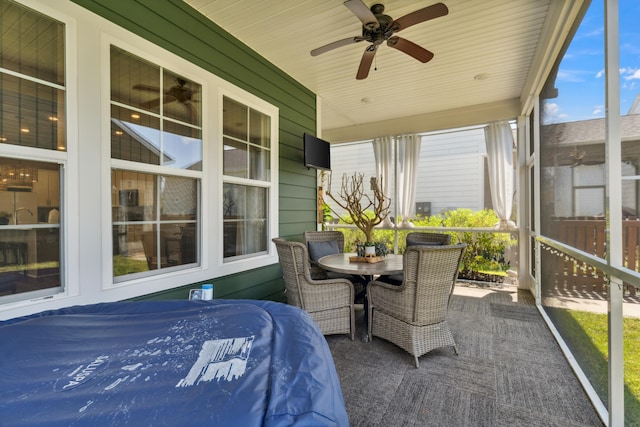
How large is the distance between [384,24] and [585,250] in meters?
2.39

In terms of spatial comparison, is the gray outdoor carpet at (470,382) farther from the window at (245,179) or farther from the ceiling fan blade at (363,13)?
the ceiling fan blade at (363,13)

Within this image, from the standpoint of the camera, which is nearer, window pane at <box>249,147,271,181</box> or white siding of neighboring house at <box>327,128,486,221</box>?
window pane at <box>249,147,271,181</box>

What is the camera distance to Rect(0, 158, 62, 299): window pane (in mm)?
1680

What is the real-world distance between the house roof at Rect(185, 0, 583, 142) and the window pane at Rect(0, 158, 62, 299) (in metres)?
2.01

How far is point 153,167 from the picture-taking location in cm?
237

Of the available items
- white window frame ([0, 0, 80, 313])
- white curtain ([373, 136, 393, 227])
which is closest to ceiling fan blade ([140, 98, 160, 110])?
white window frame ([0, 0, 80, 313])

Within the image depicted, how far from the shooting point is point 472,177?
5.27 meters

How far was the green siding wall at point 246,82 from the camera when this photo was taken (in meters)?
2.33

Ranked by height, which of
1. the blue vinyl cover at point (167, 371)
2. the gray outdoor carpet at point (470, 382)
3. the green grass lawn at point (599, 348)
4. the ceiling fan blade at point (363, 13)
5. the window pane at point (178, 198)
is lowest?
the gray outdoor carpet at point (470, 382)

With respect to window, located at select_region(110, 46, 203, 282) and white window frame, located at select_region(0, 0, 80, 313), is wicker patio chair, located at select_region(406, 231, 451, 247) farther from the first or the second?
white window frame, located at select_region(0, 0, 80, 313)

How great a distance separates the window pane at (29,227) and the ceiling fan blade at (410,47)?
275 cm

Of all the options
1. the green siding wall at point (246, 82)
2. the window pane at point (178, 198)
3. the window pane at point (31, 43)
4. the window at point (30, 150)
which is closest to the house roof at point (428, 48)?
the green siding wall at point (246, 82)

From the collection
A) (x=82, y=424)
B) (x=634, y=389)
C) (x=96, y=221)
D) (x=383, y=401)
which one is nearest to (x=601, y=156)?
(x=634, y=389)

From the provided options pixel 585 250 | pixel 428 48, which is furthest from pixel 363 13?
pixel 585 250
